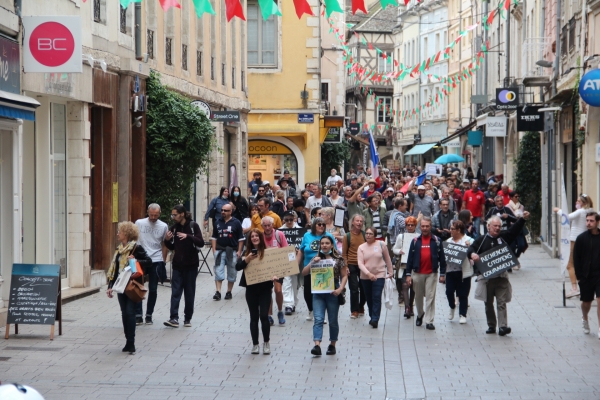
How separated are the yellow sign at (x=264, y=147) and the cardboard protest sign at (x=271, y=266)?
31.3 m

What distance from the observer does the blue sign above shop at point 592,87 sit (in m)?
17.3

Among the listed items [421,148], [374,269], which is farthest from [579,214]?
[421,148]

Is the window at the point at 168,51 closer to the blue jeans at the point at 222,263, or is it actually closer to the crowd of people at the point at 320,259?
the crowd of people at the point at 320,259

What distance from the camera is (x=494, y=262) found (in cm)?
1455

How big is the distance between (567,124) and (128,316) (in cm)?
1479

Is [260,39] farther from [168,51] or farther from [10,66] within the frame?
[10,66]

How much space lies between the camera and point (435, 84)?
74438mm

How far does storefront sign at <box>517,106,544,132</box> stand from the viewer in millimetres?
27984

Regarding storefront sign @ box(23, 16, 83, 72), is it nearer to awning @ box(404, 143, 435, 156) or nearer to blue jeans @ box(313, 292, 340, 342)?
blue jeans @ box(313, 292, 340, 342)

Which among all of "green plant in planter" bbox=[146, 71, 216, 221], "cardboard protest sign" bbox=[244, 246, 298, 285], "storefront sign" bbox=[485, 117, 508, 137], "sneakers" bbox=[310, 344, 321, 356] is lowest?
"sneakers" bbox=[310, 344, 321, 356]

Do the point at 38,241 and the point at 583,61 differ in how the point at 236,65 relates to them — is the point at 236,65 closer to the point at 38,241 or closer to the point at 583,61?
the point at 583,61

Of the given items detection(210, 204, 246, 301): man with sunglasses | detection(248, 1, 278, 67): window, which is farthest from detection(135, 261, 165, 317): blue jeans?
detection(248, 1, 278, 67): window

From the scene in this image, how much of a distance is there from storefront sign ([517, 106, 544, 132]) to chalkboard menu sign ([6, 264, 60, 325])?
17.0m

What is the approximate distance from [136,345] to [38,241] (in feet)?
15.3
